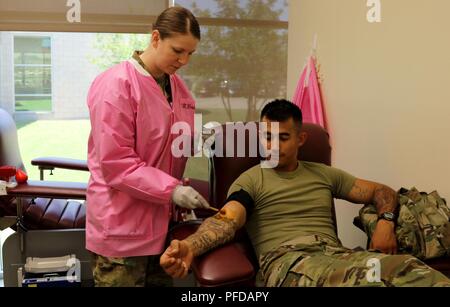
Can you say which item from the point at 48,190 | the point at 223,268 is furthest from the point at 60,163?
the point at 223,268

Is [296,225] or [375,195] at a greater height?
[375,195]

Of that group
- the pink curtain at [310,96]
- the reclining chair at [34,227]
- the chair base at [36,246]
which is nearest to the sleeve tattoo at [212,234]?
the reclining chair at [34,227]

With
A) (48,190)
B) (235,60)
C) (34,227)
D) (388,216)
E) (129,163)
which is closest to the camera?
(129,163)

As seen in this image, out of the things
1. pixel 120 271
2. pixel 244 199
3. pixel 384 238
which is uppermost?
pixel 244 199

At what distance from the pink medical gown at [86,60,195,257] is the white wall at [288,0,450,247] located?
→ 3.15 ft

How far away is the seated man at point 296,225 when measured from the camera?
5.07ft

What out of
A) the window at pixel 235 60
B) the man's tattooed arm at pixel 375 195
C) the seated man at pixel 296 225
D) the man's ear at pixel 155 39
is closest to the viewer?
the seated man at pixel 296 225

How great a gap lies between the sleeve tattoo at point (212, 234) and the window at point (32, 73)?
193 cm

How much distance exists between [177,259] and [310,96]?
161 cm

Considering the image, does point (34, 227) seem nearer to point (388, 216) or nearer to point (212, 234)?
point (212, 234)

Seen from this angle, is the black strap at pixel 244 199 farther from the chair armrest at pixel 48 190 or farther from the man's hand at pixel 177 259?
the chair armrest at pixel 48 190

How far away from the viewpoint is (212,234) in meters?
1.64

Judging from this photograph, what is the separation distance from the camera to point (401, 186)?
2096 millimetres
